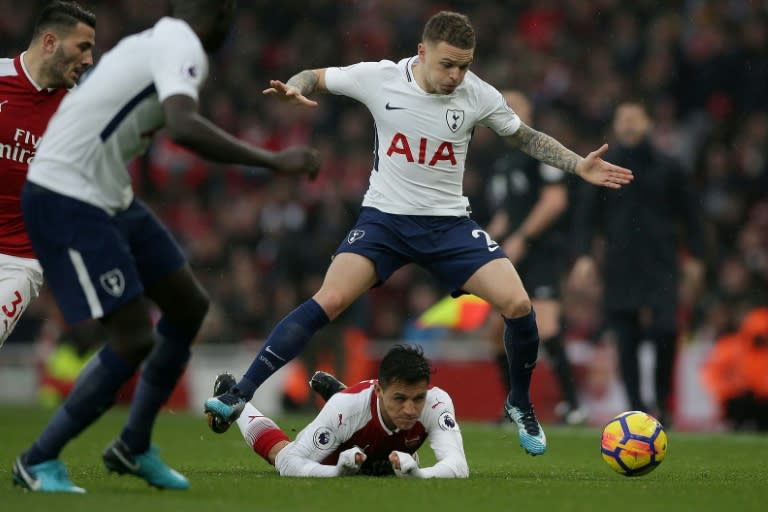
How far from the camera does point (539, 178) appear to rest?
12031 mm

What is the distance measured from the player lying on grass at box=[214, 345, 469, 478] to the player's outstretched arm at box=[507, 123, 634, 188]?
138cm

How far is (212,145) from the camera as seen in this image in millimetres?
5344

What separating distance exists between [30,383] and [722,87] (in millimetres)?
9793

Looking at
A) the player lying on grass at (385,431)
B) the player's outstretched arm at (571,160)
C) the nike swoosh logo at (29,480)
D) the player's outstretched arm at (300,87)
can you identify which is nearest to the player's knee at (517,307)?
the player lying on grass at (385,431)

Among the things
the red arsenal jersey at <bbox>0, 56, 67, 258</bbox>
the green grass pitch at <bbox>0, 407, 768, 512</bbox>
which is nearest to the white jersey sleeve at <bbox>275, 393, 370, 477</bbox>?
the green grass pitch at <bbox>0, 407, 768, 512</bbox>

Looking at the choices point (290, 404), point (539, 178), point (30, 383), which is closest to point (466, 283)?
point (539, 178)

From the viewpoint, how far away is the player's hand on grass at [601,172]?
23.6ft

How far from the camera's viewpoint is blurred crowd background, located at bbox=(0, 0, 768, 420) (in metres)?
15.6

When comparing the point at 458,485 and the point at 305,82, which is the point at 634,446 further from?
the point at 305,82

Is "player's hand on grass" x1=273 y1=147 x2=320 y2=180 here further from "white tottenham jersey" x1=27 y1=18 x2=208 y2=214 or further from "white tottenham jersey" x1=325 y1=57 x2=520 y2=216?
"white tottenham jersey" x1=325 y1=57 x2=520 y2=216

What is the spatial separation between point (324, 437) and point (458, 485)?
839 mm

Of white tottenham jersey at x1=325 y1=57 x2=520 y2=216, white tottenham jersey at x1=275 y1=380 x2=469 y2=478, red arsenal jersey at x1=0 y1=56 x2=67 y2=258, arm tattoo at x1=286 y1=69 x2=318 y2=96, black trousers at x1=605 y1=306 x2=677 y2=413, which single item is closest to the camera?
white tottenham jersey at x1=275 y1=380 x2=469 y2=478

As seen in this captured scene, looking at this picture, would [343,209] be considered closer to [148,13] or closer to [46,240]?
[148,13]

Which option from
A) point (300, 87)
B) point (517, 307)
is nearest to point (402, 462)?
point (517, 307)
